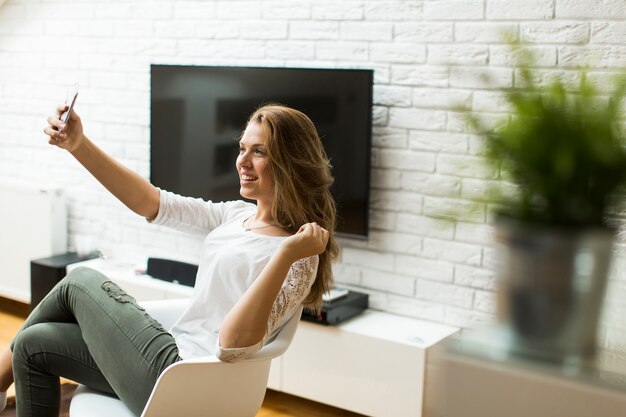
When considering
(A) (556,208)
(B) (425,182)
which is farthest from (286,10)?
(A) (556,208)

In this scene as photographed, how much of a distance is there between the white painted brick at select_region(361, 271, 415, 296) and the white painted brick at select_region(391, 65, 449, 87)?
78 centimetres

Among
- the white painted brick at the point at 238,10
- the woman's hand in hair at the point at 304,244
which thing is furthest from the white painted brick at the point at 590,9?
the woman's hand in hair at the point at 304,244

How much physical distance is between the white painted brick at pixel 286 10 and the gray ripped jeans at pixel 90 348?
1676 mm

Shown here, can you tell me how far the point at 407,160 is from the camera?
321cm

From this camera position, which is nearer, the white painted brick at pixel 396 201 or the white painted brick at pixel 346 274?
the white painted brick at pixel 396 201

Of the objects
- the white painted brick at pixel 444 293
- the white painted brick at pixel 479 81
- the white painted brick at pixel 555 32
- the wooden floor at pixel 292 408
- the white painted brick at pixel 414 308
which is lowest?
the wooden floor at pixel 292 408

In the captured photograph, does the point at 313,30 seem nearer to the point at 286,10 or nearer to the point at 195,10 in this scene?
the point at 286,10

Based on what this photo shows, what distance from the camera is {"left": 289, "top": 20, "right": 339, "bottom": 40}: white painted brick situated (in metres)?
3.39

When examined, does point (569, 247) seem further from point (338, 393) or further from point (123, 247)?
point (123, 247)

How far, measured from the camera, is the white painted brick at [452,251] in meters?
3.09

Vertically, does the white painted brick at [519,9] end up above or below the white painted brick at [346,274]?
above

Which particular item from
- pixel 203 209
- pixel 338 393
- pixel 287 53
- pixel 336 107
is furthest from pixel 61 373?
pixel 287 53

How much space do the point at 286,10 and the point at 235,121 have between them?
53cm

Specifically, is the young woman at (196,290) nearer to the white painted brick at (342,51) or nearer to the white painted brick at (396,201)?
the white painted brick at (396,201)
